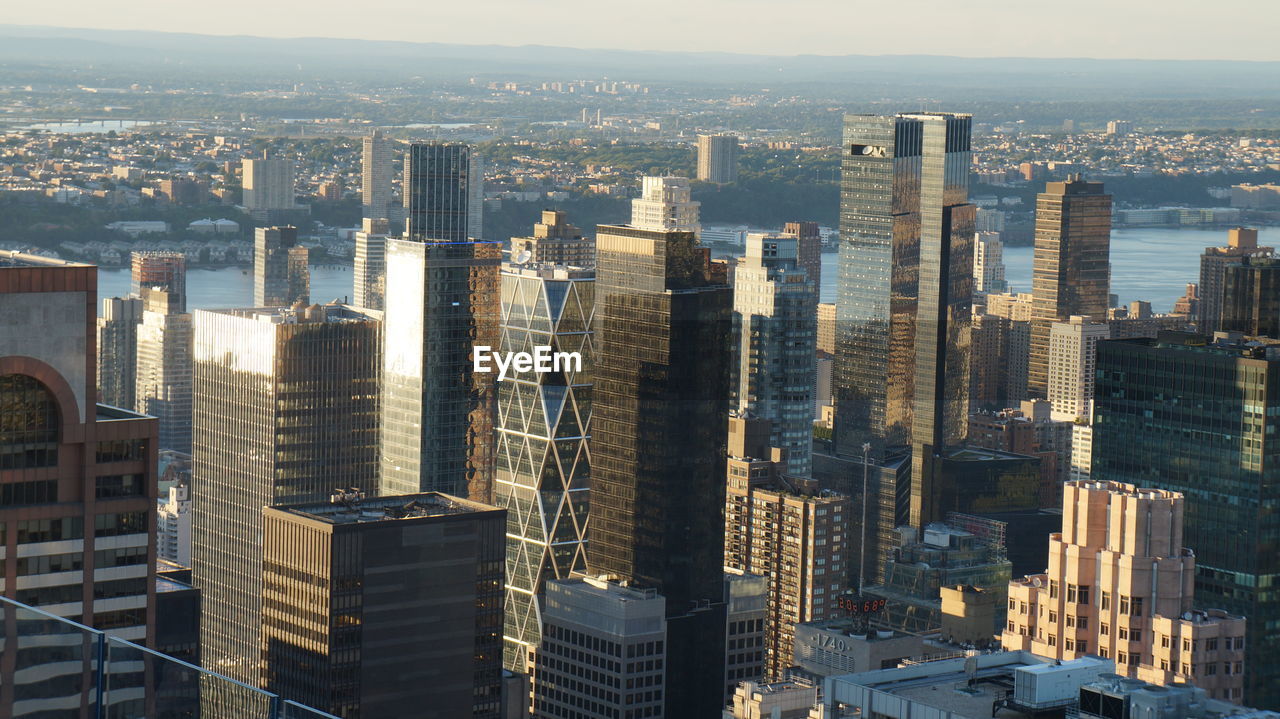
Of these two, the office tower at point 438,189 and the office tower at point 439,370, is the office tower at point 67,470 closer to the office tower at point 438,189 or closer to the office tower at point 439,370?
the office tower at point 439,370

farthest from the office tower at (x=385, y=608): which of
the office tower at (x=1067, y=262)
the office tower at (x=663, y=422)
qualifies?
the office tower at (x=1067, y=262)

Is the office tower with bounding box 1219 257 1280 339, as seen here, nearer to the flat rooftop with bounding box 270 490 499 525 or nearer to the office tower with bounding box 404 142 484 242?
the flat rooftop with bounding box 270 490 499 525

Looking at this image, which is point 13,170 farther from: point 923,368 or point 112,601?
point 112,601

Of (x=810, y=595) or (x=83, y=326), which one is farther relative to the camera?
(x=810, y=595)

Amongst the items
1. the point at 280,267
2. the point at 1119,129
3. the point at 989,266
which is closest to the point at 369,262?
the point at 280,267

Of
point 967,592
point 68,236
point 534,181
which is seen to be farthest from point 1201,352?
point 534,181

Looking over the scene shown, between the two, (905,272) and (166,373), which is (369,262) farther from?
(905,272)

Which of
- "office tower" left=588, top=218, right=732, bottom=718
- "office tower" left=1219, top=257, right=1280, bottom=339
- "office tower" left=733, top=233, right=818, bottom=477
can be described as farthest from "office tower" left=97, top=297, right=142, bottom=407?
"office tower" left=1219, top=257, right=1280, bottom=339

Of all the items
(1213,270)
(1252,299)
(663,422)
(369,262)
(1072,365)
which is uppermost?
(1213,270)
